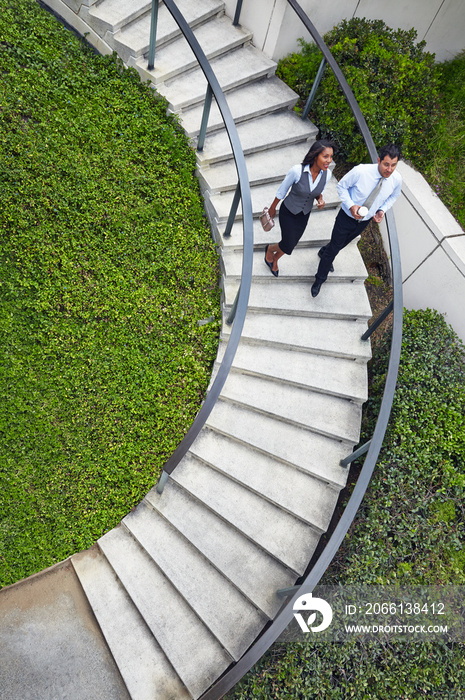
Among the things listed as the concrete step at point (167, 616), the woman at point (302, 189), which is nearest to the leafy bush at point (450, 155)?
the woman at point (302, 189)

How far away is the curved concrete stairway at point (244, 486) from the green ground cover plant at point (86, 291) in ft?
1.14

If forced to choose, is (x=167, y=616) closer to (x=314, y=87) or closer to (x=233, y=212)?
(x=233, y=212)

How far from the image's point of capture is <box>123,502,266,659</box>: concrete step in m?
4.75

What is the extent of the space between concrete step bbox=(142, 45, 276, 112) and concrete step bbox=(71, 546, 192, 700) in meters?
5.55

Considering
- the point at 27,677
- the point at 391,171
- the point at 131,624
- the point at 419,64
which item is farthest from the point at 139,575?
the point at 419,64

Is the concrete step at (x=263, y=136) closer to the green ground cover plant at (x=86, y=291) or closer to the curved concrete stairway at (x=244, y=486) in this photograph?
the curved concrete stairway at (x=244, y=486)

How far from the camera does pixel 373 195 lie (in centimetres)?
473

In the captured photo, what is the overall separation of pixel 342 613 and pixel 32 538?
3.26 m

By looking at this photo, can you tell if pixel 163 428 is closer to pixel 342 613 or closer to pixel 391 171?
pixel 342 613

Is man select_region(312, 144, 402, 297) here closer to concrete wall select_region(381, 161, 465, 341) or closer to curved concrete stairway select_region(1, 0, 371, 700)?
curved concrete stairway select_region(1, 0, 371, 700)

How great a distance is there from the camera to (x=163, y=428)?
563cm

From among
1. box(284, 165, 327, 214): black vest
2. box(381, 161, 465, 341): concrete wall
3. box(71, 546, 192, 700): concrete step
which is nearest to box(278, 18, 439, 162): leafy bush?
box(381, 161, 465, 341): concrete wall

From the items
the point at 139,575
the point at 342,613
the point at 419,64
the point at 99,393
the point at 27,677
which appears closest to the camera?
the point at 342,613

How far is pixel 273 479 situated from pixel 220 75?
518 cm
